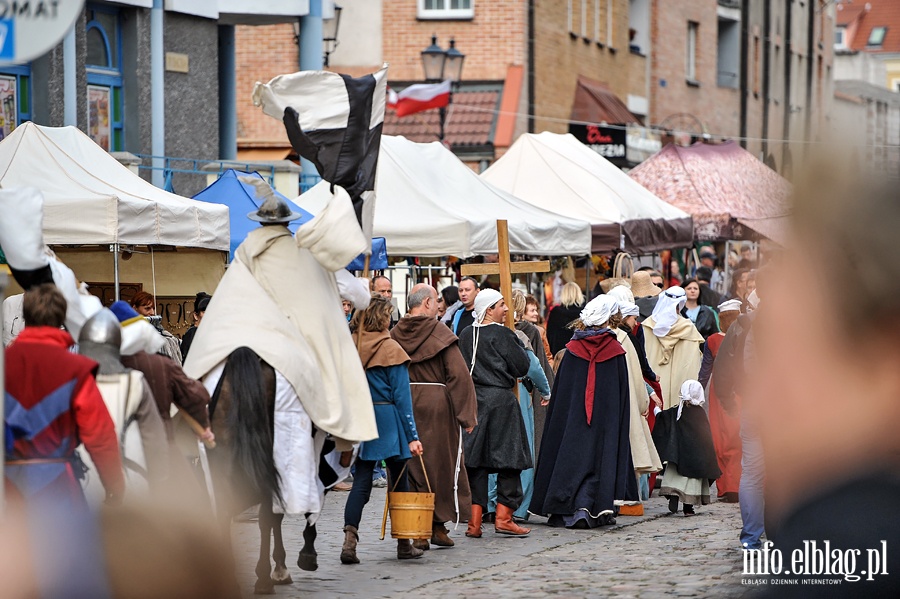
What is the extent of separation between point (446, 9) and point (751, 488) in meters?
22.9

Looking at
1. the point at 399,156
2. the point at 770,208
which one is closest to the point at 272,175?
the point at 399,156

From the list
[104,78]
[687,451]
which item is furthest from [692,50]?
[687,451]

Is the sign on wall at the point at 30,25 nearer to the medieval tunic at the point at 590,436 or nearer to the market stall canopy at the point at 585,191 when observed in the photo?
the medieval tunic at the point at 590,436

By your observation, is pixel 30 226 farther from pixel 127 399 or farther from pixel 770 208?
pixel 770 208

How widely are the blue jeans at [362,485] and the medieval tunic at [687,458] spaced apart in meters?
3.54

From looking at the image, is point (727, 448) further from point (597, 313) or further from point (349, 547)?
point (349, 547)

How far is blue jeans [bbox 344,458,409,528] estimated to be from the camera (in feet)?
30.8

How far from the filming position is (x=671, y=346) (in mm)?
14031

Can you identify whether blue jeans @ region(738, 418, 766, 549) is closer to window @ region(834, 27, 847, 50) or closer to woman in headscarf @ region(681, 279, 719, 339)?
woman in headscarf @ region(681, 279, 719, 339)

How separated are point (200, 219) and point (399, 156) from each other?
5.17 m

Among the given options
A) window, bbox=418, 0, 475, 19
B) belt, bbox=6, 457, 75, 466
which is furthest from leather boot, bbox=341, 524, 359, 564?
window, bbox=418, 0, 475, 19

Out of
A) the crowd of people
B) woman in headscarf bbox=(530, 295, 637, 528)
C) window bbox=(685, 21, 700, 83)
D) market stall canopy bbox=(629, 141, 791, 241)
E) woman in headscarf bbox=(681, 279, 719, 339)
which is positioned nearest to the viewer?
the crowd of people

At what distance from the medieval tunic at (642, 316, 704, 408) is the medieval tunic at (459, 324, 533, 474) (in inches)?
118

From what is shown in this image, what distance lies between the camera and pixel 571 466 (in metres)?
11.5
